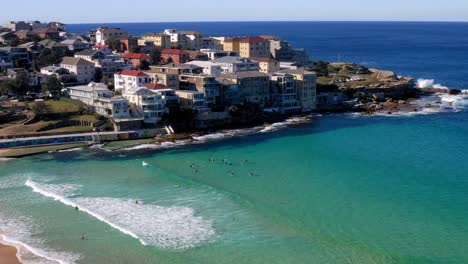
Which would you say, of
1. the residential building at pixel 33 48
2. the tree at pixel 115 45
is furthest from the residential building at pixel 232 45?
the residential building at pixel 33 48

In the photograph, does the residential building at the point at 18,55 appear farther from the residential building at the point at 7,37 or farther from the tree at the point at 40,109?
the tree at the point at 40,109

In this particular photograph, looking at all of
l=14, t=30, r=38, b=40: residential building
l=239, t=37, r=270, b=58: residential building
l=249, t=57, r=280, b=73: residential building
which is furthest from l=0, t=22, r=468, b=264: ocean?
l=14, t=30, r=38, b=40: residential building

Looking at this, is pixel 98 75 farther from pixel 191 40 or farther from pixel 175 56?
pixel 191 40

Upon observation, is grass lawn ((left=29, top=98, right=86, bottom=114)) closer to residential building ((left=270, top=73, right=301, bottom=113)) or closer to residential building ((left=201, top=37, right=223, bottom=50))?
residential building ((left=270, top=73, right=301, bottom=113))

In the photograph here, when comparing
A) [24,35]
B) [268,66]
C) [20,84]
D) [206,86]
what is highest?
[24,35]

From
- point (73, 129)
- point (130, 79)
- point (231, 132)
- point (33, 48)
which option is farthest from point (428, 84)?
point (33, 48)
